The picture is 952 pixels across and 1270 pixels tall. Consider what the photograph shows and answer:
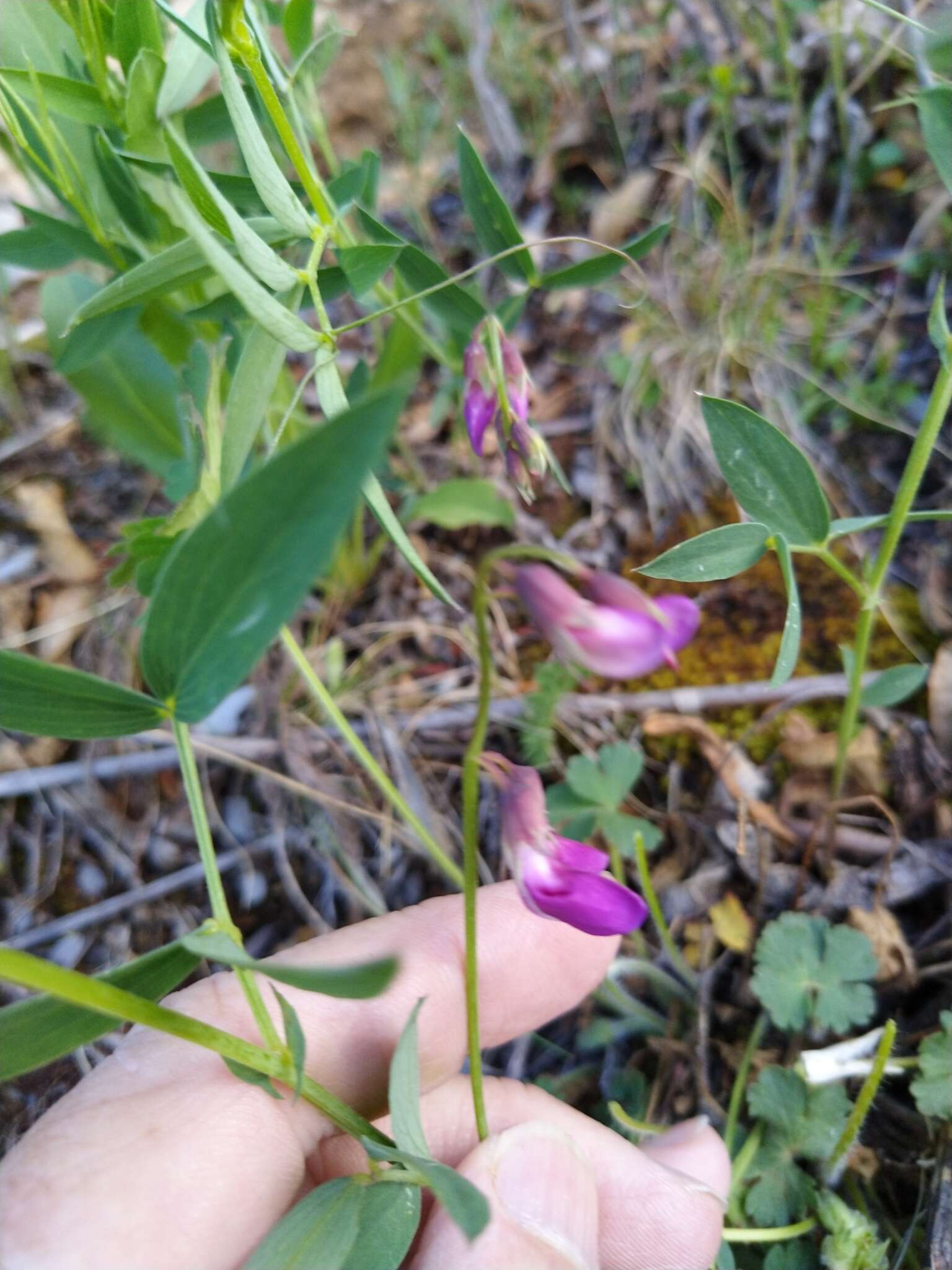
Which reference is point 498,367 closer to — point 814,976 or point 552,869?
point 552,869

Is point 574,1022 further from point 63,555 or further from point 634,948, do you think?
point 63,555

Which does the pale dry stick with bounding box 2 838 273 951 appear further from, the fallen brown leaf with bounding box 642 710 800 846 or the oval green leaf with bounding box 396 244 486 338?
the oval green leaf with bounding box 396 244 486 338

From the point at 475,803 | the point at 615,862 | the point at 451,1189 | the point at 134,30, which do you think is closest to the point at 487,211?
the point at 134,30

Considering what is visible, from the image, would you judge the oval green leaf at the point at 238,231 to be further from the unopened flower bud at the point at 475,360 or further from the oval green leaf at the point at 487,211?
the oval green leaf at the point at 487,211

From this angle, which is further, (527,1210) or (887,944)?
(887,944)

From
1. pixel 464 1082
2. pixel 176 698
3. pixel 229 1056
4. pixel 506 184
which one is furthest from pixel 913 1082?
pixel 506 184

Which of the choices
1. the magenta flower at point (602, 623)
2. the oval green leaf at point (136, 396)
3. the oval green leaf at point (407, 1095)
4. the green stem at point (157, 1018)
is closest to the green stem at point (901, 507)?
the magenta flower at point (602, 623)

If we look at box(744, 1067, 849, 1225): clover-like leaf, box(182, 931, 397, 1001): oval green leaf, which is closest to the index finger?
box(182, 931, 397, 1001): oval green leaf
